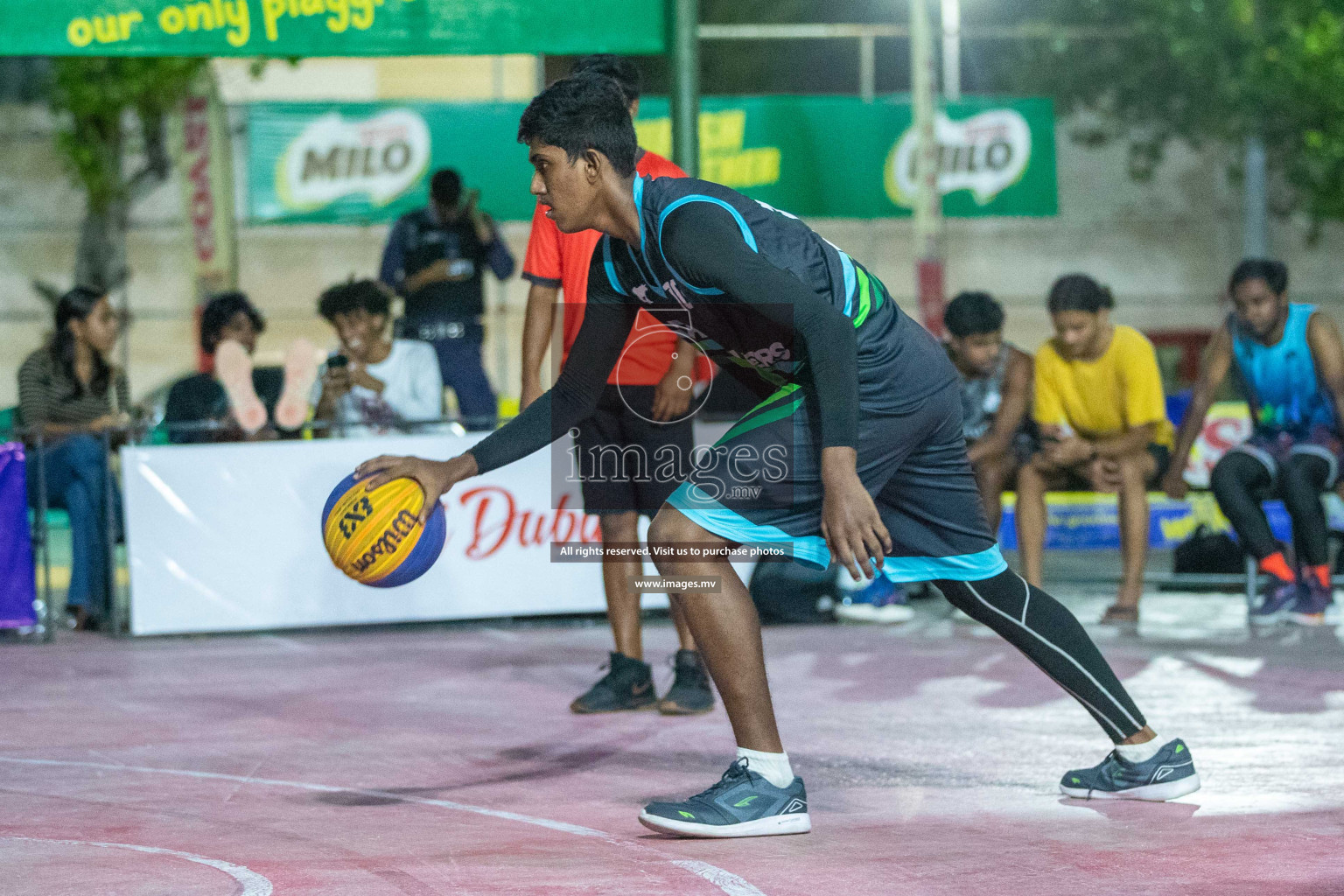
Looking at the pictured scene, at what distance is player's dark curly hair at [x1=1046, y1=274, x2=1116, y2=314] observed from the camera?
340 inches

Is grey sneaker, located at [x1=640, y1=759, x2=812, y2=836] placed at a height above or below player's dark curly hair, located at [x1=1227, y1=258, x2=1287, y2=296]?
below

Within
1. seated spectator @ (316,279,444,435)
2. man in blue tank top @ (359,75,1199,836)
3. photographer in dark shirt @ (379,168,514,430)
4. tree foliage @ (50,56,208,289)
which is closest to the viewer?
man in blue tank top @ (359,75,1199,836)

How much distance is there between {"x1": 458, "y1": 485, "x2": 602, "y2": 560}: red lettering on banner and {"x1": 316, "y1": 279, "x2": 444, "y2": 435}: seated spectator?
72 cm

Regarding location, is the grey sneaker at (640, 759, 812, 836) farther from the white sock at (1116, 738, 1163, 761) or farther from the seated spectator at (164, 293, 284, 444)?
the seated spectator at (164, 293, 284, 444)

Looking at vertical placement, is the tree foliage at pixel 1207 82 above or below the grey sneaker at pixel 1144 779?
above

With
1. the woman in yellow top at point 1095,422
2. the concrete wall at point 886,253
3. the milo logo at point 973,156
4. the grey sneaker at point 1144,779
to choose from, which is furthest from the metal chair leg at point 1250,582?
the concrete wall at point 886,253

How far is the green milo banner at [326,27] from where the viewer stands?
8469 mm

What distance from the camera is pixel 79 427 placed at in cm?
880

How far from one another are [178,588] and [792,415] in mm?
5218

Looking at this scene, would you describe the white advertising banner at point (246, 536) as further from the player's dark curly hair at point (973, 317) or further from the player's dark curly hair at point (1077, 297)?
the player's dark curly hair at point (1077, 297)

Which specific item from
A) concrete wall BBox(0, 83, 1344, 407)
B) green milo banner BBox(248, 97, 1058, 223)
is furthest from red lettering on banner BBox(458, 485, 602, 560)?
concrete wall BBox(0, 83, 1344, 407)

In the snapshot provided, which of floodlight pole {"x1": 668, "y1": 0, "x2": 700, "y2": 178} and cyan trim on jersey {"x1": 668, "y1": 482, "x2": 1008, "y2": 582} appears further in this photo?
floodlight pole {"x1": 668, "y1": 0, "x2": 700, "y2": 178}

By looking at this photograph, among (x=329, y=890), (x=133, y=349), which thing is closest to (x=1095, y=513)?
(x=329, y=890)

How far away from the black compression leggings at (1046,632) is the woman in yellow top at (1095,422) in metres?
4.07
